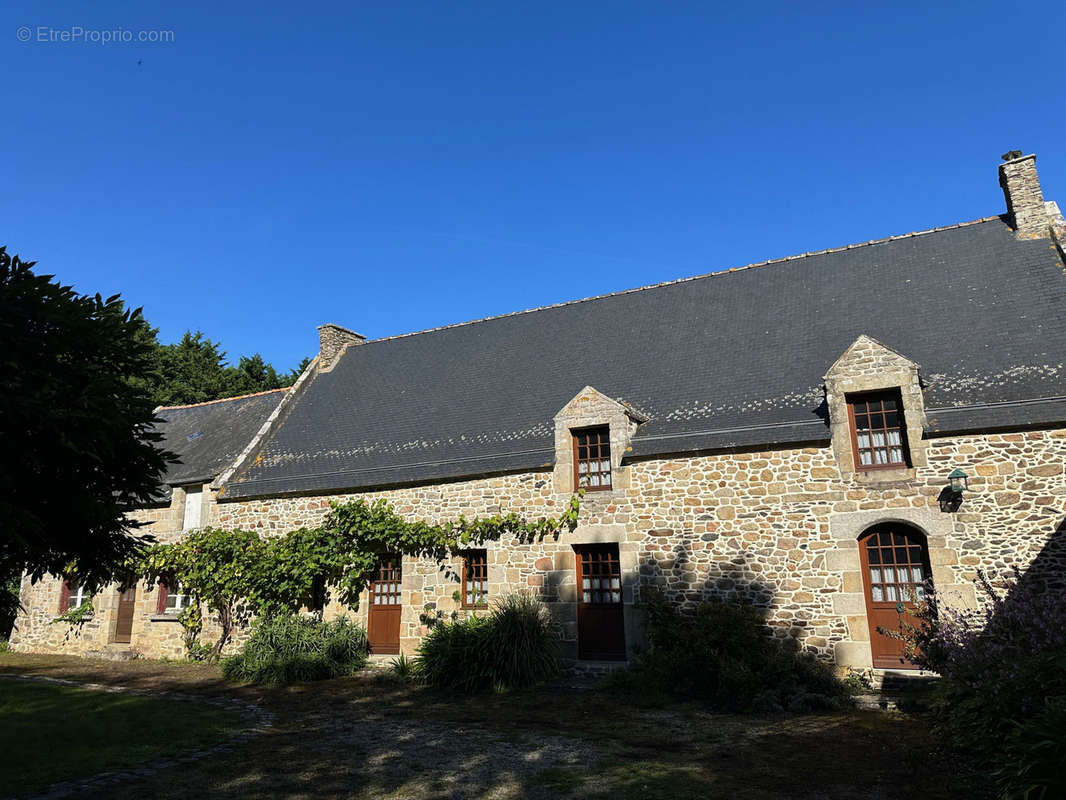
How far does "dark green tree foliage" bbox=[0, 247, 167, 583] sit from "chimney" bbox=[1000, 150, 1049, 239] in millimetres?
13827

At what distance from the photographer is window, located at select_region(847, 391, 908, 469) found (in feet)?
32.9

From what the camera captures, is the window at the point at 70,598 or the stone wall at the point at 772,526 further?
the window at the point at 70,598

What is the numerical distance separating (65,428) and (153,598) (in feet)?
34.9

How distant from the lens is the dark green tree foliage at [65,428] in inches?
235

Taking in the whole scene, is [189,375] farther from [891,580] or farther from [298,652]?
[891,580]

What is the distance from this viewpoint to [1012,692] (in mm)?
5516

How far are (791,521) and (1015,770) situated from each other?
5.56 meters

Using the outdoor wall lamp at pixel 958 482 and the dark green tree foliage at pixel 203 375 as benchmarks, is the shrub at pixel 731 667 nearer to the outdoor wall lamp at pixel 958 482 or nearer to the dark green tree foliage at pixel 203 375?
the outdoor wall lamp at pixel 958 482

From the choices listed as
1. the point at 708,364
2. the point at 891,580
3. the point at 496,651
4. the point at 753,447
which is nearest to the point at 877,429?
the point at 753,447

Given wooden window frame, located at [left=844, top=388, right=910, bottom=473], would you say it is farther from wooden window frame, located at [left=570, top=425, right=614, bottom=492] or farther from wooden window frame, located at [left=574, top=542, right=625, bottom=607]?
wooden window frame, located at [left=574, top=542, right=625, bottom=607]

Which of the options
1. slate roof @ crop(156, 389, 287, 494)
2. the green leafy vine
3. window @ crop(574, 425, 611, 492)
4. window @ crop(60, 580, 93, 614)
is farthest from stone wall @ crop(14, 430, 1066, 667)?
window @ crop(60, 580, 93, 614)

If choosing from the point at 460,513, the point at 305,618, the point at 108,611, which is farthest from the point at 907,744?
the point at 108,611

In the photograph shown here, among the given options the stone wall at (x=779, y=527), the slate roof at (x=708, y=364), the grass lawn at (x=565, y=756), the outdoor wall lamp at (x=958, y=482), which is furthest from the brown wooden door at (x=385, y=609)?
the outdoor wall lamp at (x=958, y=482)

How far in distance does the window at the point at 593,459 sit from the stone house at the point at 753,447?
0.17 feet
